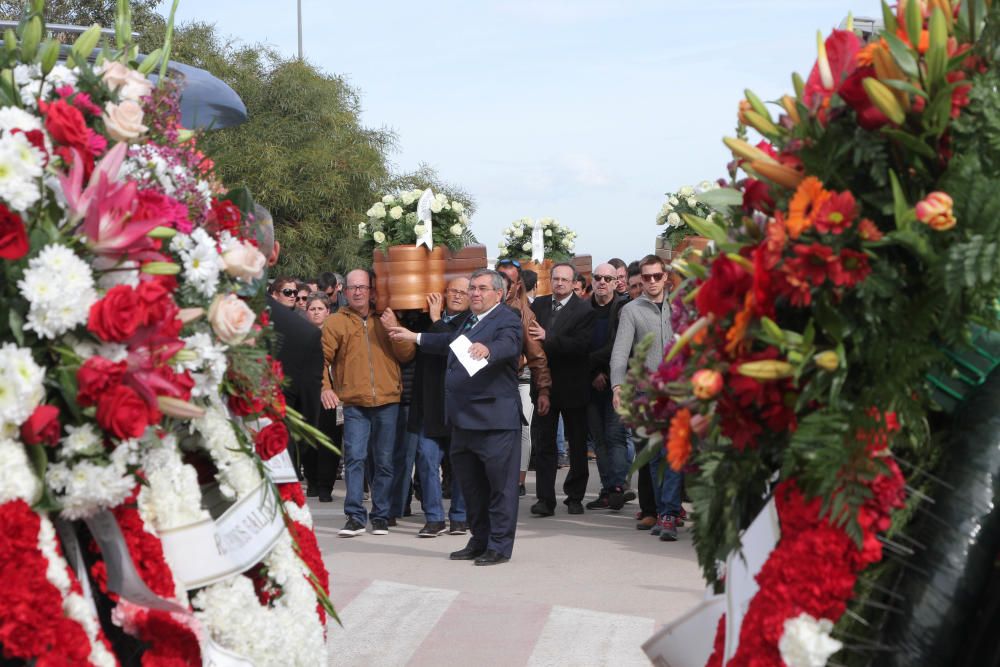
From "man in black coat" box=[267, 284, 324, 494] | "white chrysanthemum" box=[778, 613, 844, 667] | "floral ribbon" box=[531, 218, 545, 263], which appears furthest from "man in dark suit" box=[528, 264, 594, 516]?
"white chrysanthemum" box=[778, 613, 844, 667]

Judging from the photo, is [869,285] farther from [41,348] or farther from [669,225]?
[669,225]

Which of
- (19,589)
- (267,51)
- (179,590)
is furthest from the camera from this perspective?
(267,51)

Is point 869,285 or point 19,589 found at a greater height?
point 869,285

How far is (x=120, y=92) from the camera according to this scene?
13.6 ft

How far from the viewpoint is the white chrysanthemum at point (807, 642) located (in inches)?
109

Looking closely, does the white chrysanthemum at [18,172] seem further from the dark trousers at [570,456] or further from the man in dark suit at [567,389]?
the dark trousers at [570,456]

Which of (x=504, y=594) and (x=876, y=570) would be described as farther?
(x=504, y=594)

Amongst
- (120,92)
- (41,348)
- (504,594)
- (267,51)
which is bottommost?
(504,594)

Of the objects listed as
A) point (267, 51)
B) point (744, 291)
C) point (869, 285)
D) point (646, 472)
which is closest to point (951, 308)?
point (869, 285)

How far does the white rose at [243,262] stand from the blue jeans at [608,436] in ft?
25.2

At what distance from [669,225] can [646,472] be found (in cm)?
266

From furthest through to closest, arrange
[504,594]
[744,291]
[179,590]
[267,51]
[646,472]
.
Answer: [267,51], [646,472], [504,594], [179,590], [744,291]

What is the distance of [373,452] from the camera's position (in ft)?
35.8

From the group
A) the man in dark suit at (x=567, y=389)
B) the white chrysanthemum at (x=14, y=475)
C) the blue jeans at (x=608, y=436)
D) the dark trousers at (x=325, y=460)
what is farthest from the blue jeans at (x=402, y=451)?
the white chrysanthemum at (x=14, y=475)
